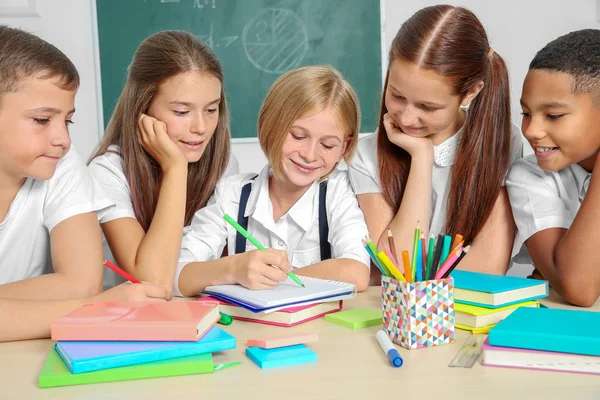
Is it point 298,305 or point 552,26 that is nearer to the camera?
point 298,305

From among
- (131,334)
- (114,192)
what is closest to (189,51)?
(114,192)

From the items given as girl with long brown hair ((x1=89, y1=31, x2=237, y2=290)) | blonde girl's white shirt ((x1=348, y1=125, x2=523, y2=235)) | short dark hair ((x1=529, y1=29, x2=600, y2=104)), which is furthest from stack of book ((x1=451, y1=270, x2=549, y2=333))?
girl with long brown hair ((x1=89, y1=31, x2=237, y2=290))

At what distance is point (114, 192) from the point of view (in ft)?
5.35

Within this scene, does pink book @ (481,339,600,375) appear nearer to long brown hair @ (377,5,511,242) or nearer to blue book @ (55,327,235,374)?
blue book @ (55,327,235,374)

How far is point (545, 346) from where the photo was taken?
0.86 m

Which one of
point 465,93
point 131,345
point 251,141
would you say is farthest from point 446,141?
point 251,141

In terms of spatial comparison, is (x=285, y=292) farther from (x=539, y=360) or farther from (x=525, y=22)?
(x=525, y=22)

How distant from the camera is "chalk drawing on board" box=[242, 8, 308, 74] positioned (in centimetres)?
345

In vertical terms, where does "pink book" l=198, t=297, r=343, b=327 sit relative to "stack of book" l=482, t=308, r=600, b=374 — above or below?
below

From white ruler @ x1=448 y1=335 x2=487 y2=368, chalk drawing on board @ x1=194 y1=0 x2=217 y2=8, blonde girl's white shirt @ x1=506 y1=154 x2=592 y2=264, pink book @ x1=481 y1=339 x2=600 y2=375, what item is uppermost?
chalk drawing on board @ x1=194 y1=0 x2=217 y2=8

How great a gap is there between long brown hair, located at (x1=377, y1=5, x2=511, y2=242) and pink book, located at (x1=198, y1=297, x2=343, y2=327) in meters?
0.58

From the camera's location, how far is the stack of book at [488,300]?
1.05 m

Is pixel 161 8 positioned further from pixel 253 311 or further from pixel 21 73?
pixel 253 311

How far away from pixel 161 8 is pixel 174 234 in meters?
2.20
